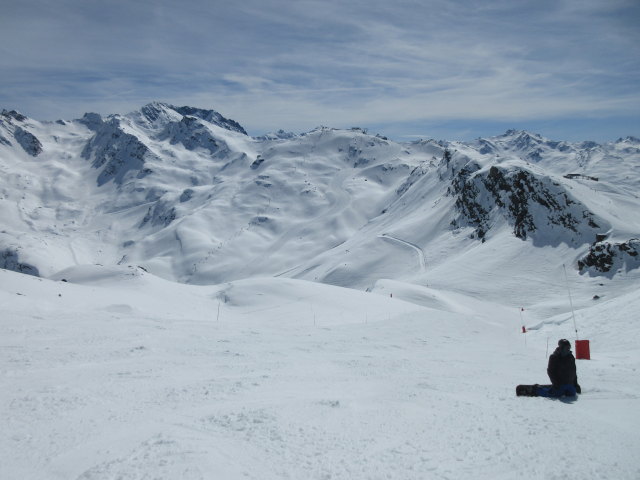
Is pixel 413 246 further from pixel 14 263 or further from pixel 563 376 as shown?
pixel 14 263

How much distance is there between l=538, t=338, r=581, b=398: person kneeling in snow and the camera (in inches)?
416

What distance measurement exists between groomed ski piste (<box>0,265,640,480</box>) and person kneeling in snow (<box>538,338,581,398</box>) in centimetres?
33

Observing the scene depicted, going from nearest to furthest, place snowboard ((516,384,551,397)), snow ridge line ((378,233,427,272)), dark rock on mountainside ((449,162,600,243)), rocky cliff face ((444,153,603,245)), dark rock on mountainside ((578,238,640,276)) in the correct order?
snowboard ((516,384,551,397))
dark rock on mountainside ((578,238,640,276))
rocky cliff face ((444,153,603,245))
dark rock on mountainside ((449,162,600,243))
snow ridge line ((378,233,427,272))

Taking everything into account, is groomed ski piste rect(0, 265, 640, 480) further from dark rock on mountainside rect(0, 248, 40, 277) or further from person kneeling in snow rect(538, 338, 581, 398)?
dark rock on mountainside rect(0, 248, 40, 277)

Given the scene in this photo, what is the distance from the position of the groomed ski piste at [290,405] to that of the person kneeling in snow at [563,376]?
33 centimetres

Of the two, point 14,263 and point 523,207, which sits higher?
point 14,263

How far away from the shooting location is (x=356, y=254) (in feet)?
346

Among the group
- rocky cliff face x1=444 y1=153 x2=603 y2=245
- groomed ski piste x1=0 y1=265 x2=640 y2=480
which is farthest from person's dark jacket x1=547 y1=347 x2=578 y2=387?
rocky cliff face x1=444 y1=153 x2=603 y2=245

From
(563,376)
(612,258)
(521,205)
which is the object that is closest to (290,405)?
(563,376)

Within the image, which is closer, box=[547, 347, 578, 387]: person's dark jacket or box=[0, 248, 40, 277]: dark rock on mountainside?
box=[547, 347, 578, 387]: person's dark jacket

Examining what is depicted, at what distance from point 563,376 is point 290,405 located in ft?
20.4

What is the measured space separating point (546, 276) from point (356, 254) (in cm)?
4595

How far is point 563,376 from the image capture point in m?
10.6

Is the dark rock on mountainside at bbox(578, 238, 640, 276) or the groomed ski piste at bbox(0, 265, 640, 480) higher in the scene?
the dark rock on mountainside at bbox(578, 238, 640, 276)
